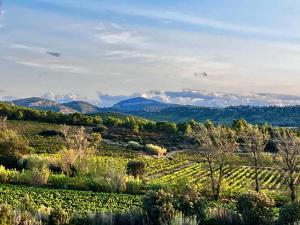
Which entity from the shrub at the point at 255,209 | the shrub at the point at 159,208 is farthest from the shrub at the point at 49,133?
the shrub at the point at 255,209

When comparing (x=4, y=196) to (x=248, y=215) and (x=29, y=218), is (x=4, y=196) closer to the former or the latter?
(x=29, y=218)

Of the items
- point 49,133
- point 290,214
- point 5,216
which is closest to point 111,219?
point 5,216

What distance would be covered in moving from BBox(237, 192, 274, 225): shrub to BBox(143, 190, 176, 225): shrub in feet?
12.4

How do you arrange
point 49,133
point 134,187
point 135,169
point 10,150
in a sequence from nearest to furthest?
1. point 134,187
2. point 135,169
3. point 10,150
4. point 49,133

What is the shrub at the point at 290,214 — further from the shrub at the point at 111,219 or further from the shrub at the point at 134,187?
the shrub at the point at 134,187

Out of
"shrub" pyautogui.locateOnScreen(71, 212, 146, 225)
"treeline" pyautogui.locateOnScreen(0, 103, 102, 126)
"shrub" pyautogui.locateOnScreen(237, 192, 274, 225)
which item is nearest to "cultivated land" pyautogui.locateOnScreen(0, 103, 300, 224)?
Answer: "shrub" pyautogui.locateOnScreen(71, 212, 146, 225)

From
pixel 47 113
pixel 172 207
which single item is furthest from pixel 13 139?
pixel 47 113

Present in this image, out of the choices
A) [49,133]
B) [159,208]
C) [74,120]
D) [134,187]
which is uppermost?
[159,208]

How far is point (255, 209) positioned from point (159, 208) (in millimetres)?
4943

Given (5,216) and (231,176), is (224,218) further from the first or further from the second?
(231,176)

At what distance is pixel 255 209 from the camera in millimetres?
23406

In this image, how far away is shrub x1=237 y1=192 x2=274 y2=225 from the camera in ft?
76.5

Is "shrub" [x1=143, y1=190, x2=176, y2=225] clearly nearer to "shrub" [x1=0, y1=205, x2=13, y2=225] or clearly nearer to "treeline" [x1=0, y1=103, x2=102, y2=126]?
"shrub" [x1=0, y1=205, x2=13, y2=225]

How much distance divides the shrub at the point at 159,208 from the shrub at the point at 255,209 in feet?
12.4
